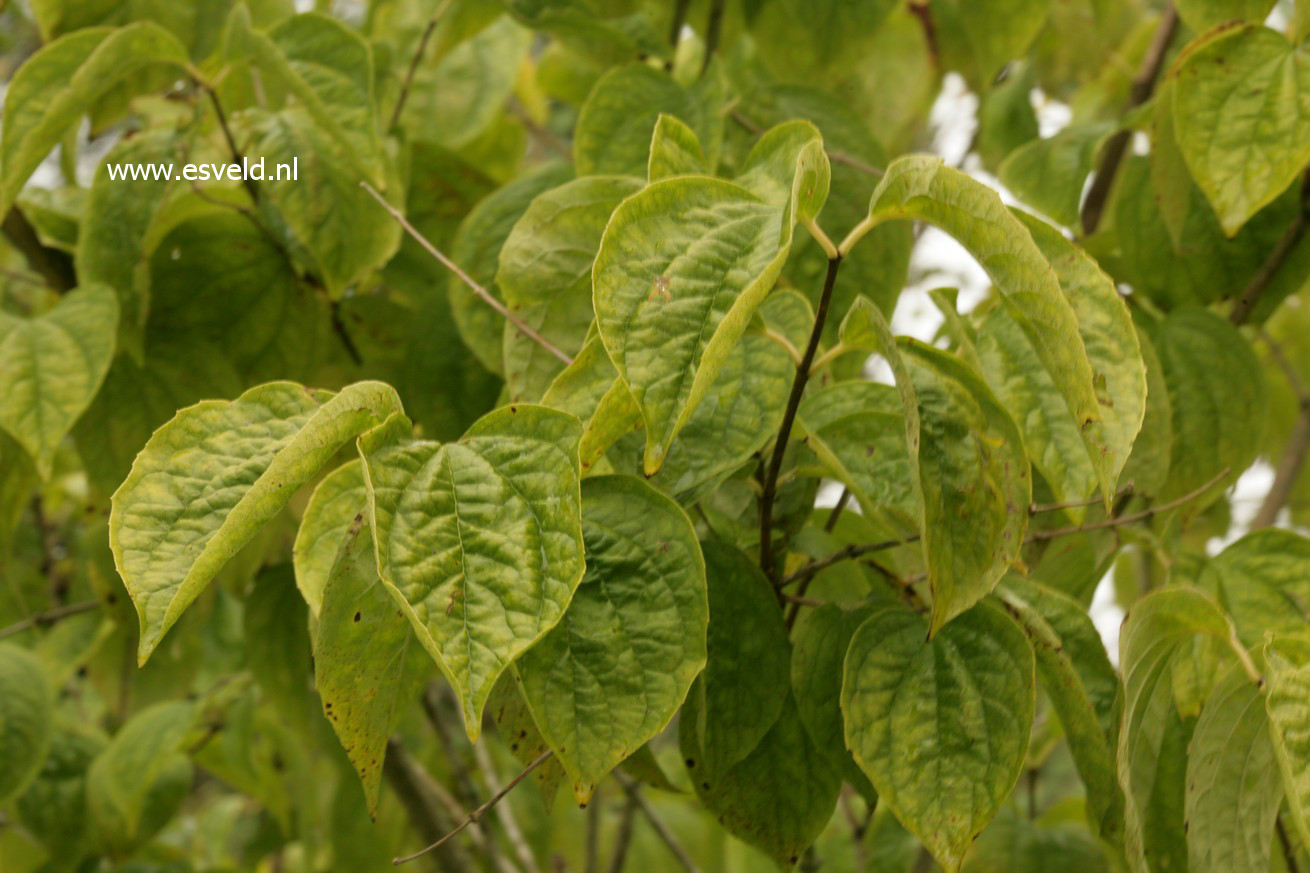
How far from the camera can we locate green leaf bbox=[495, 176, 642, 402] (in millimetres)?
602

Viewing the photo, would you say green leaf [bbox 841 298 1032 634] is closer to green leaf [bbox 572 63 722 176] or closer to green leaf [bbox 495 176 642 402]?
green leaf [bbox 495 176 642 402]

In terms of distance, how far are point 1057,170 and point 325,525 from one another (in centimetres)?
59

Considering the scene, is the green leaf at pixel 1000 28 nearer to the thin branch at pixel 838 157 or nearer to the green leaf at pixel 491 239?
the thin branch at pixel 838 157

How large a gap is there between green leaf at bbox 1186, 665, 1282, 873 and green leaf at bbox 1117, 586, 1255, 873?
0.02 m

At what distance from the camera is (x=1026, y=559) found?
737 millimetres

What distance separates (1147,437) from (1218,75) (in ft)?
0.69

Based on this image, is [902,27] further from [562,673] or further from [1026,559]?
[562,673]

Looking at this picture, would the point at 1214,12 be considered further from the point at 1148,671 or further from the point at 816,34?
the point at 1148,671

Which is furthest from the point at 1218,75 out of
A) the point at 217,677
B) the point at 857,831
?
the point at 217,677

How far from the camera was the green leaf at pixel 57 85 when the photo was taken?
0.72 m

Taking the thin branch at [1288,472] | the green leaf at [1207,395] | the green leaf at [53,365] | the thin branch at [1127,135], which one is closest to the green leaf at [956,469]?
the green leaf at [1207,395]

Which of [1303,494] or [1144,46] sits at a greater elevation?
[1144,46]

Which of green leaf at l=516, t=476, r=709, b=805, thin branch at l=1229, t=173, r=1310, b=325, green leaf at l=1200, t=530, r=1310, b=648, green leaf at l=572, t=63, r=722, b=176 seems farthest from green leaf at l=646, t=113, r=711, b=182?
thin branch at l=1229, t=173, r=1310, b=325

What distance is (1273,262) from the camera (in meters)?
0.81
